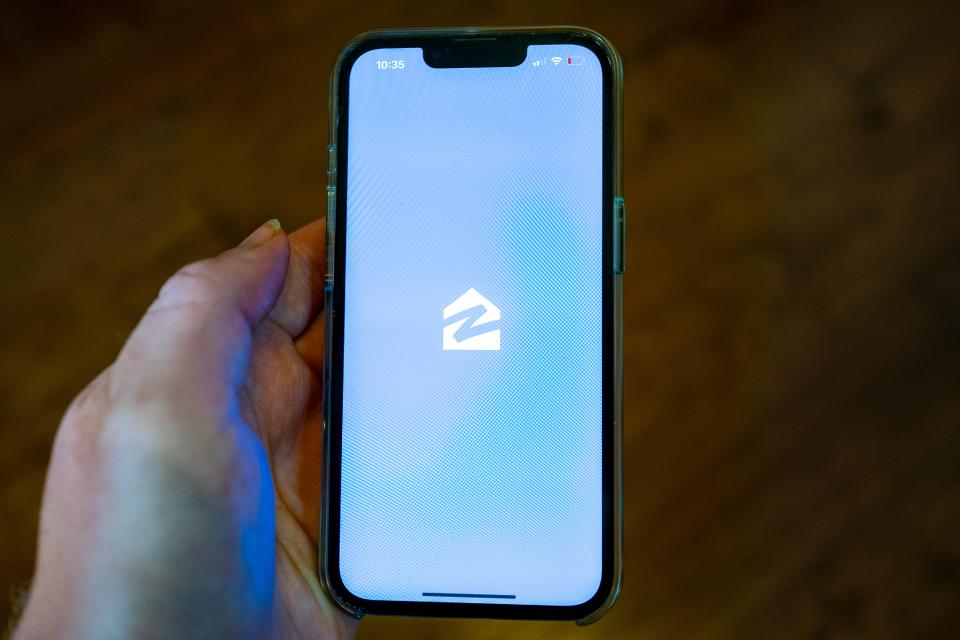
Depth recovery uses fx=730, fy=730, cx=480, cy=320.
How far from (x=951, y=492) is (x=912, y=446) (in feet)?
0.16

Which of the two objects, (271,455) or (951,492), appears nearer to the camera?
(271,455)

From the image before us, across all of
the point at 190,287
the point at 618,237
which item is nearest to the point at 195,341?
the point at 190,287

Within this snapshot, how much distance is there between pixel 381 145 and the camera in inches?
17.7

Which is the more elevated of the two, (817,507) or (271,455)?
(271,455)

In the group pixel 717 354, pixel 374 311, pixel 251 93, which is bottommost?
pixel 717 354

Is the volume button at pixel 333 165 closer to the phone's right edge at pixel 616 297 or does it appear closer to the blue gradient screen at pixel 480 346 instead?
the blue gradient screen at pixel 480 346

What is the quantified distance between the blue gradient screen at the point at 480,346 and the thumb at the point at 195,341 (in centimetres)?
7

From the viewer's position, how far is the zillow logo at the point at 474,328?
0.44 metres

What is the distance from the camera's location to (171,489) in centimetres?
37

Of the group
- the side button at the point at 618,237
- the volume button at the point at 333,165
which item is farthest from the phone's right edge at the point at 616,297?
the volume button at the point at 333,165

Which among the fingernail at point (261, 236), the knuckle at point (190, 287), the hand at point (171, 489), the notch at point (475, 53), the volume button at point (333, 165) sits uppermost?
the notch at point (475, 53)

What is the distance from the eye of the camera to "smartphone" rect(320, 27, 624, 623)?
0.43 m

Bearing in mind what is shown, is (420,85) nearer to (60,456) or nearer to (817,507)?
(60,456)

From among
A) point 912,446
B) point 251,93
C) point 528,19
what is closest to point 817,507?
point 912,446
